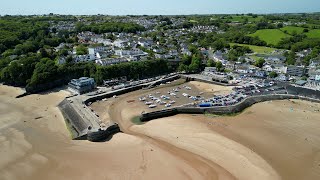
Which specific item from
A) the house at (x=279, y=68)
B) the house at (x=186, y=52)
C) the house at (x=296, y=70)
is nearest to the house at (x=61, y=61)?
the house at (x=186, y=52)

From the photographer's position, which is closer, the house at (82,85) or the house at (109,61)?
the house at (82,85)

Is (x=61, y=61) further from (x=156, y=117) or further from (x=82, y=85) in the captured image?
(x=156, y=117)

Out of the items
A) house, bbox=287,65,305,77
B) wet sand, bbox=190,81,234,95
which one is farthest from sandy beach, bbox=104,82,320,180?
house, bbox=287,65,305,77

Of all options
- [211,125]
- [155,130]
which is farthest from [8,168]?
[211,125]

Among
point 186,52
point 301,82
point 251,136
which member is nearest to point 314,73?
point 301,82

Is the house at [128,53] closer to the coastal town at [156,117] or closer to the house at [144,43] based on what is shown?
the coastal town at [156,117]

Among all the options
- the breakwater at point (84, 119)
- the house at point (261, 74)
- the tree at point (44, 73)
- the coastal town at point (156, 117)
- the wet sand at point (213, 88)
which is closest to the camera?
the coastal town at point (156, 117)

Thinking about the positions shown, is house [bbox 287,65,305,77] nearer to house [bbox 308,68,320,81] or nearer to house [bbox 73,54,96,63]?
house [bbox 308,68,320,81]
